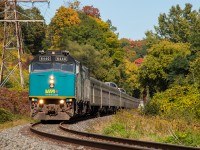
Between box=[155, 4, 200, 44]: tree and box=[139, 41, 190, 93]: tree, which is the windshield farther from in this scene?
box=[155, 4, 200, 44]: tree

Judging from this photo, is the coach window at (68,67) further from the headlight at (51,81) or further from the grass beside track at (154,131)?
the grass beside track at (154,131)

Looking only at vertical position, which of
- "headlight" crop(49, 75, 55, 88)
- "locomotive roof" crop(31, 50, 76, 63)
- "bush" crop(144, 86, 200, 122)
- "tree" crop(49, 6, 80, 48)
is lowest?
"bush" crop(144, 86, 200, 122)

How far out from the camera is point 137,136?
1530 centimetres

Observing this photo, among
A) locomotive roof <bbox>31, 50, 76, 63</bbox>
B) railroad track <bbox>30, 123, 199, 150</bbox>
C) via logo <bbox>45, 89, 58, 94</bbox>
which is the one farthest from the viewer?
locomotive roof <bbox>31, 50, 76, 63</bbox>

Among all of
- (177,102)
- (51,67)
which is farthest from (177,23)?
(51,67)

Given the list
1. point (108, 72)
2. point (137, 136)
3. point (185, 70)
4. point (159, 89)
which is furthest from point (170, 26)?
point (137, 136)

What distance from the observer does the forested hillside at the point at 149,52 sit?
109 ft

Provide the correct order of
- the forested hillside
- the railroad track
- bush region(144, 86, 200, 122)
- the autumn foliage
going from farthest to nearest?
the forested hillside
bush region(144, 86, 200, 122)
the autumn foliage
the railroad track

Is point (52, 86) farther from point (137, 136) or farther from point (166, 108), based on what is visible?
point (166, 108)

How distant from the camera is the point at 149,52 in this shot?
7100 cm

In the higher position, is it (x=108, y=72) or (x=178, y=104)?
(x=108, y=72)

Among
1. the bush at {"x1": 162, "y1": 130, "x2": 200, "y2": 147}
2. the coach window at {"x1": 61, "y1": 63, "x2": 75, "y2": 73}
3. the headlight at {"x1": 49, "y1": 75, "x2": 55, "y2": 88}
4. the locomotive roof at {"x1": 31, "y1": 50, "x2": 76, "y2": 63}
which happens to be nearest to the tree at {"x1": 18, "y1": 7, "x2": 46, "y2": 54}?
the locomotive roof at {"x1": 31, "y1": 50, "x2": 76, "y2": 63}

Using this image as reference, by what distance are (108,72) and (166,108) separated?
4764 cm

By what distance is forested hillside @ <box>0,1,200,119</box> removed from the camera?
3316 centimetres
